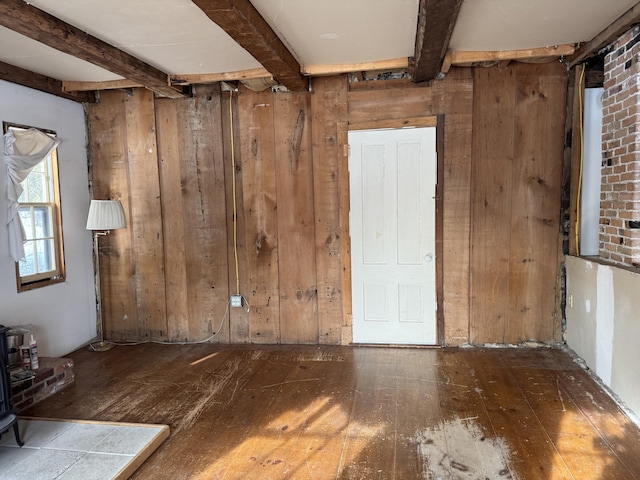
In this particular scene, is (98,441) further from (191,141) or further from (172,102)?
(172,102)

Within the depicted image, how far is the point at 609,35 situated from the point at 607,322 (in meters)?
2.01

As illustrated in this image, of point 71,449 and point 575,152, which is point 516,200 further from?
point 71,449

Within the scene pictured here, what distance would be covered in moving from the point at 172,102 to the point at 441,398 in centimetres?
360

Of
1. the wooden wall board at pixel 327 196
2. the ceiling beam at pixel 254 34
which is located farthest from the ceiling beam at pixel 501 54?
the ceiling beam at pixel 254 34

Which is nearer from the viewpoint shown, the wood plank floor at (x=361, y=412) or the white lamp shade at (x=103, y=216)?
the wood plank floor at (x=361, y=412)

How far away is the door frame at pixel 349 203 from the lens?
12.3 ft

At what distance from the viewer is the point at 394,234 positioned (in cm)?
390

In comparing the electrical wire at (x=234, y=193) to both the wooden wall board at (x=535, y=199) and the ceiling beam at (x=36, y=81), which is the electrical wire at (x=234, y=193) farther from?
the wooden wall board at (x=535, y=199)

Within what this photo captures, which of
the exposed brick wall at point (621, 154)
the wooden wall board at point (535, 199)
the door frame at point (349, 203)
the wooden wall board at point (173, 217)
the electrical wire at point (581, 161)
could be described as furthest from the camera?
the wooden wall board at point (173, 217)

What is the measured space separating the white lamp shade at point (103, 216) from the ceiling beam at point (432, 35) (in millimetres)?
2990

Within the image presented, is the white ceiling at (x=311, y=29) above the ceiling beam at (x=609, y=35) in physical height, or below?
above

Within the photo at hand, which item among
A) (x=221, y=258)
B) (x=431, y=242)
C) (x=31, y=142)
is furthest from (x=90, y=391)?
(x=431, y=242)

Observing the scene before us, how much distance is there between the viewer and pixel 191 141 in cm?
416

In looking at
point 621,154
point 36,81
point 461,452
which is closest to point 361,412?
point 461,452
